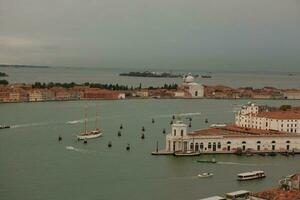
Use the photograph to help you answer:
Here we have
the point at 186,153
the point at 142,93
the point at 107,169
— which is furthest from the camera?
the point at 142,93

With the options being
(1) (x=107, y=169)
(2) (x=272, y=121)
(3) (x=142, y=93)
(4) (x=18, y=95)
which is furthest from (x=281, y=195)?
(3) (x=142, y=93)

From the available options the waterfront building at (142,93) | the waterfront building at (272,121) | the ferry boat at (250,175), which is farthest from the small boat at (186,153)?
the waterfront building at (142,93)

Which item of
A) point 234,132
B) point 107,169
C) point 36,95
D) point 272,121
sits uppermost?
point 272,121

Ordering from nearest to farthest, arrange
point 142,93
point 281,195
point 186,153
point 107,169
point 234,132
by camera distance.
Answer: point 281,195 → point 107,169 → point 186,153 → point 234,132 → point 142,93

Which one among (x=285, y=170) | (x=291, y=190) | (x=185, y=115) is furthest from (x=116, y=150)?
(x=185, y=115)

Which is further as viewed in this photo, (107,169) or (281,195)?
(107,169)

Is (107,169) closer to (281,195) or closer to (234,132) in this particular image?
(234,132)

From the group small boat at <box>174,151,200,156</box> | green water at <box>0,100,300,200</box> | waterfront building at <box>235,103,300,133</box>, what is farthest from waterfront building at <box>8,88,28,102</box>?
small boat at <box>174,151,200,156</box>

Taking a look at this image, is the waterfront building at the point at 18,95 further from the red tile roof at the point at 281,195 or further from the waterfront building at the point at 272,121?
the red tile roof at the point at 281,195

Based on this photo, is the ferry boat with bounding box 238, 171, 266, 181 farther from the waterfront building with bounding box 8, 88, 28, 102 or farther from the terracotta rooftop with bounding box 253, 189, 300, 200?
the waterfront building with bounding box 8, 88, 28, 102

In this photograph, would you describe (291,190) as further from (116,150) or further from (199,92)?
(199,92)
